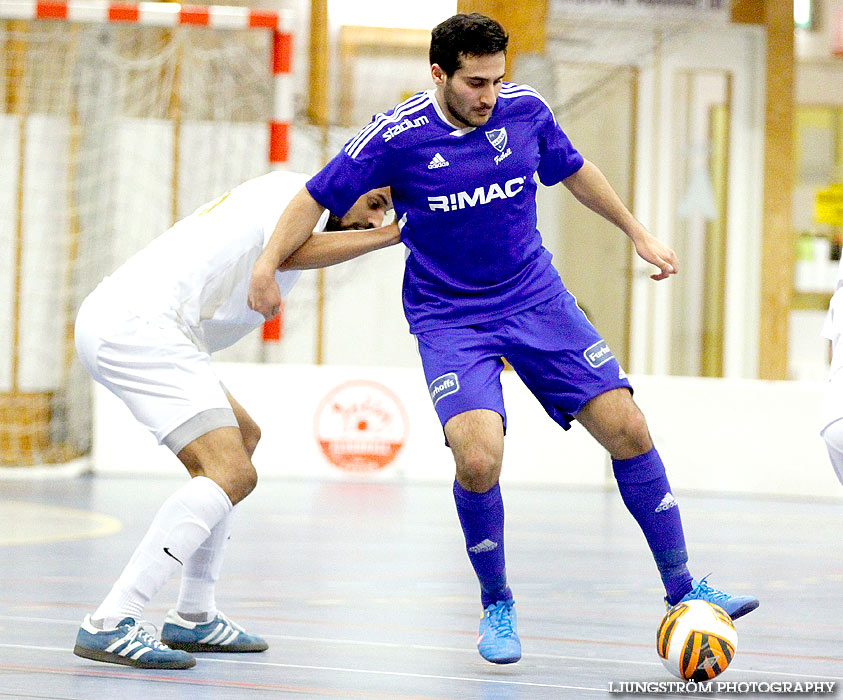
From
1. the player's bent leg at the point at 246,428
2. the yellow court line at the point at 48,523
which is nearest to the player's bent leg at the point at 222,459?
the player's bent leg at the point at 246,428

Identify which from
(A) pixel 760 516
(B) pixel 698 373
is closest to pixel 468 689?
(A) pixel 760 516

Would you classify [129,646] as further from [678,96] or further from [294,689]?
[678,96]

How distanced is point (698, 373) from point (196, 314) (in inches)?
283

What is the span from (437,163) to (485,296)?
40cm

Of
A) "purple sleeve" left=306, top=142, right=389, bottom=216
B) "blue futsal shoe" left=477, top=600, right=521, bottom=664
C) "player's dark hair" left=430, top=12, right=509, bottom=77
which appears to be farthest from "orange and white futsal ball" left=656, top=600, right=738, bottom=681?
"player's dark hair" left=430, top=12, right=509, bottom=77

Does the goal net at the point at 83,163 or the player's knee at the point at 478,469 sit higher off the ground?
the goal net at the point at 83,163

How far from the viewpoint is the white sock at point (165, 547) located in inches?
138

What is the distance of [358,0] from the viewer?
9711mm

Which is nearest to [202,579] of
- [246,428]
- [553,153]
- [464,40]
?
[246,428]

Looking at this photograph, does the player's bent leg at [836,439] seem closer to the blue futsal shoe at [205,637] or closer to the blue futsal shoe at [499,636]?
the blue futsal shoe at [499,636]

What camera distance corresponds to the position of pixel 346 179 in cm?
357

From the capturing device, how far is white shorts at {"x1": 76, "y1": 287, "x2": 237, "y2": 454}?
11.7 ft

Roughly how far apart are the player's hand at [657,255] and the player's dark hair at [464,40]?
76 cm

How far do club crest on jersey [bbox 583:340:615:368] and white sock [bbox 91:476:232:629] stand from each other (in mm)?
1098
